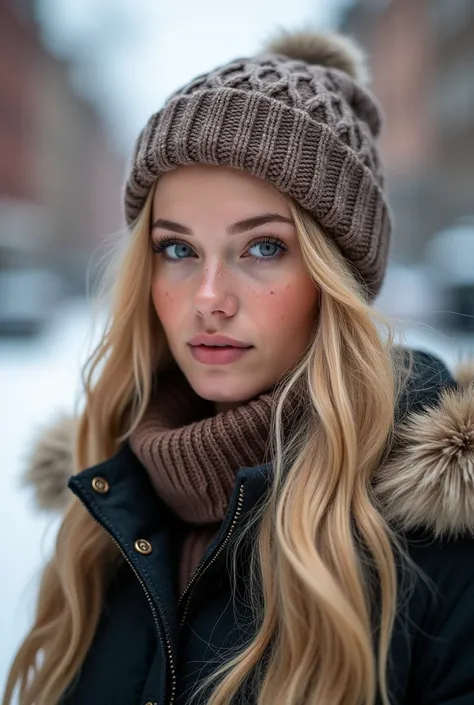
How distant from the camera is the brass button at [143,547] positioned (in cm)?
105

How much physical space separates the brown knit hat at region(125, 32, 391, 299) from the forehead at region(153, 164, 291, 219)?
0.02 meters

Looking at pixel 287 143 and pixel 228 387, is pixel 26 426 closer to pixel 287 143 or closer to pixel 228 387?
pixel 228 387

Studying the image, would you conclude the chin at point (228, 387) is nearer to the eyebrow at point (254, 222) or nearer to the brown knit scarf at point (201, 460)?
the brown knit scarf at point (201, 460)

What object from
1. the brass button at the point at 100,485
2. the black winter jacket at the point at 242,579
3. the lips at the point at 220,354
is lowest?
the black winter jacket at the point at 242,579

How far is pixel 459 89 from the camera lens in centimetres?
1050

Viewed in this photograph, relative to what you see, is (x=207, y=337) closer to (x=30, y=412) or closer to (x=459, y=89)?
(x=30, y=412)

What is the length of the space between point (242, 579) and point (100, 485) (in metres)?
0.30

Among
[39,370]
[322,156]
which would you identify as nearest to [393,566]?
[322,156]

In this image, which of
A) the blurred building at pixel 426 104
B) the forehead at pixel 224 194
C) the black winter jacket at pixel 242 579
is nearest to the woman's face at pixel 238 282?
the forehead at pixel 224 194

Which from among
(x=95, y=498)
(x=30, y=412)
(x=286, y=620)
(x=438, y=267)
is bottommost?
(x=286, y=620)

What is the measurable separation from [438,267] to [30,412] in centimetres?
554

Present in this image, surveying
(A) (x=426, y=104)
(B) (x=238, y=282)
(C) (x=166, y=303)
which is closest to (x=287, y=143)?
(B) (x=238, y=282)

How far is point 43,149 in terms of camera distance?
22109 millimetres

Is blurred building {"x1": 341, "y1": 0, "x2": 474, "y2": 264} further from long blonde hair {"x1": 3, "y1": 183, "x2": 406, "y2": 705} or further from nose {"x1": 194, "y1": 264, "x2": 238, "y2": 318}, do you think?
nose {"x1": 194, "y1": 264, "x2": 238, "y2": 318}
